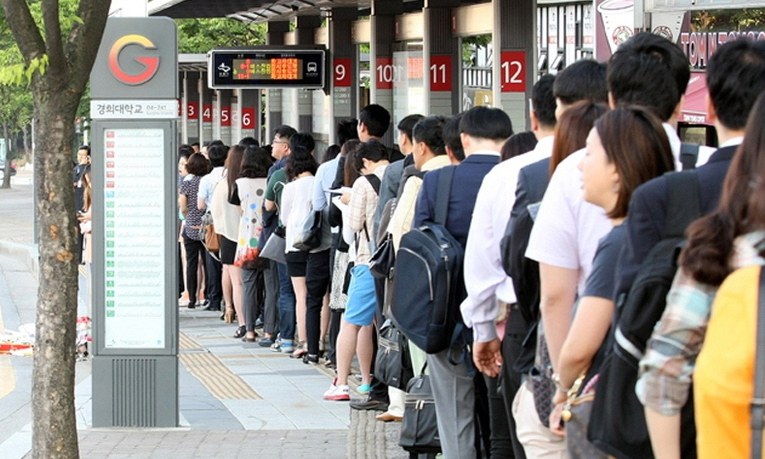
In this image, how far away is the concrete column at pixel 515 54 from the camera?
13.0m

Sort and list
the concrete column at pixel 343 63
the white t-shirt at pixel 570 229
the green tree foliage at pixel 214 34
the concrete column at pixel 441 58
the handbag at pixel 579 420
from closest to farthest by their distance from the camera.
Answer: the handbag at pixel 579 420
the white t-shirt at pixel 570 229
the concrete column at pixel 441 58
the concrete column at pixel 343 63
the green tree foliage at pixel 214 34

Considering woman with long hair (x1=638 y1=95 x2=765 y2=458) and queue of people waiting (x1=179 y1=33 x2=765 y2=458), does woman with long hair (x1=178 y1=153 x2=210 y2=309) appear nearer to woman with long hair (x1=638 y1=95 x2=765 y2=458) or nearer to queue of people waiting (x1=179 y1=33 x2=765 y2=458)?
queue of people waiting (x1=179 y1=33 x2=765 y2=458)

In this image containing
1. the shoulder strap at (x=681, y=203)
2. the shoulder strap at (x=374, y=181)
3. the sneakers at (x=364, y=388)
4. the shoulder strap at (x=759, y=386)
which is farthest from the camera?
the sneakers at (x=364, y=388)

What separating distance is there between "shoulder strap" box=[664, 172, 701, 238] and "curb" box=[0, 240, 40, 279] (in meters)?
22.4

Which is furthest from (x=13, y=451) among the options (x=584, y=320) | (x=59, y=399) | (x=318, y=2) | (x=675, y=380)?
(x=318, y=2)

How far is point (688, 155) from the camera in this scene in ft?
14.4

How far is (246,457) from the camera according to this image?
7875 millimetres

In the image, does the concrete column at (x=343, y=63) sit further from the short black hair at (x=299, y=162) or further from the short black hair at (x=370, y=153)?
the short black hair at (x=370, y=153)

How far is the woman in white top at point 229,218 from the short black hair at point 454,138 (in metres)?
6.73

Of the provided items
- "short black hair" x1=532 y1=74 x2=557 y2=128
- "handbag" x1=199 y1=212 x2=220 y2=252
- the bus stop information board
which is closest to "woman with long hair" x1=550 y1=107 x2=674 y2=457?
"short black hair" x1=532 y1=74 x2=557 y2=128

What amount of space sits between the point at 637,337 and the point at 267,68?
1615 cm

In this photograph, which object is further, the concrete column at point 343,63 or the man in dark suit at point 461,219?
the concrete column at point 343,63

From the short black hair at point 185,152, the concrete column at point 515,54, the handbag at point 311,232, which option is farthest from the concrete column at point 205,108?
the handbag at point 311,232

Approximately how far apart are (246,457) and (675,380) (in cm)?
507
